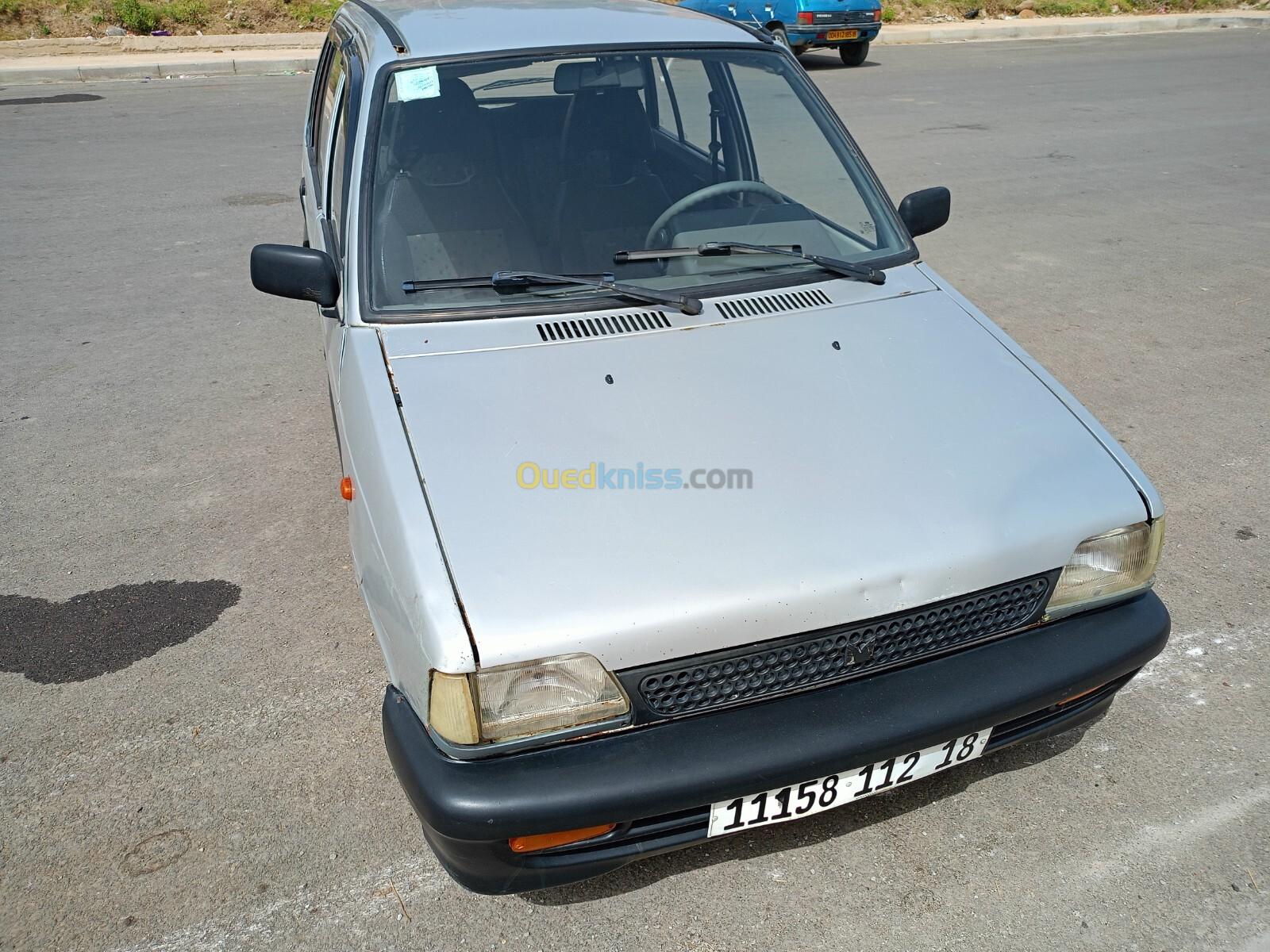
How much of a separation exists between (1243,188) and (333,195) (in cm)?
833

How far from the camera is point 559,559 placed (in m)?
2.17

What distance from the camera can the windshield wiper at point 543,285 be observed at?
286cm

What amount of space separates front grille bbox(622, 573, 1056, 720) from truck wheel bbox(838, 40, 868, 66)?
1401 cm

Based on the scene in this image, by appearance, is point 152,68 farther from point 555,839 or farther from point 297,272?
point 555,839

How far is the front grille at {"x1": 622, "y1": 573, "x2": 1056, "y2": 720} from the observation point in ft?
7.00

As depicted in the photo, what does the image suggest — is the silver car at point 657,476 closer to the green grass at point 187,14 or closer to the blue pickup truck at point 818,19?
the blue pickup truck at point 818,19

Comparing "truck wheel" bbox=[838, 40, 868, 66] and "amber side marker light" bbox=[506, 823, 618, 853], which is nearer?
"amber side marker light" bbox=[506, 823, 618, 853]

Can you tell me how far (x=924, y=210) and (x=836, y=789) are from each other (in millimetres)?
2141

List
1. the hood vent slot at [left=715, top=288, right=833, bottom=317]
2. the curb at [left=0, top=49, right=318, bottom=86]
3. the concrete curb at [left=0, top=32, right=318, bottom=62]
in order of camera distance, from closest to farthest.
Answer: the hood vent slot at [left=715, top=288, right=833, bottom=317] < the curb at [left=0, top=49, right=318, bottom=86] < the concrete curb at [left=0, top=32, right=318, bottom=62]

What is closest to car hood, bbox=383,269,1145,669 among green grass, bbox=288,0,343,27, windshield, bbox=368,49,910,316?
windshield, bbox=368,49,910,316

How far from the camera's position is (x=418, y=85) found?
3.16 m

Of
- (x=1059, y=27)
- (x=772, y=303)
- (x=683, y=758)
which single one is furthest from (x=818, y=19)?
(x=683, y=758)

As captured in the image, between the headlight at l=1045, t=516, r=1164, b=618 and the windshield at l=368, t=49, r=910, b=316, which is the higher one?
the windshield at l=368, t=49, r=910, b=316

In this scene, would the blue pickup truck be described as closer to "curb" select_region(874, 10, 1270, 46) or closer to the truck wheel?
the truck wheel
